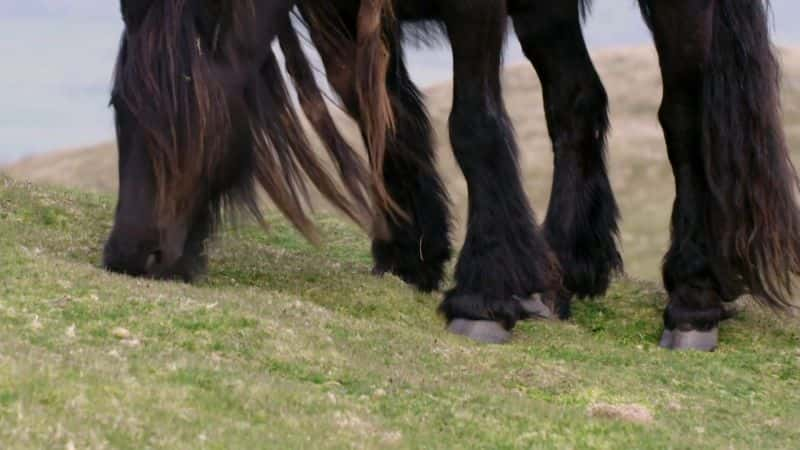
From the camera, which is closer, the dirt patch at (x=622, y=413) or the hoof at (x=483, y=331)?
the dirt patch at (x=622, y=413)

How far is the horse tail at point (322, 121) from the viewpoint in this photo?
24.0 ft

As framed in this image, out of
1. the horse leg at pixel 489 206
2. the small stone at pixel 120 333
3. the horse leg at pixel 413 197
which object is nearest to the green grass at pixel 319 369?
the small stone at pixel 120 333

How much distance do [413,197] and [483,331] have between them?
4.74ft

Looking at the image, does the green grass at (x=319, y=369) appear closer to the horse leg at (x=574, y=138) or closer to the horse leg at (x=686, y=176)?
the horse leg at (x=686, y=176)

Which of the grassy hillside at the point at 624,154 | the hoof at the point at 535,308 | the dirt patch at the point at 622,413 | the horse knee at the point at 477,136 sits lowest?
the grassy hillside at the point at 624,154

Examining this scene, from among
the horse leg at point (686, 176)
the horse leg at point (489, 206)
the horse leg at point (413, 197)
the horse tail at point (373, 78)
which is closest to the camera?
the horse tail at point (373, 78)

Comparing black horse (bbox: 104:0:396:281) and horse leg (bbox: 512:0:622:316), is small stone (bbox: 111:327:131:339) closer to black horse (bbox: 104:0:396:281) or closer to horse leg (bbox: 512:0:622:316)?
black horse (bbox: 104:0:396:281)

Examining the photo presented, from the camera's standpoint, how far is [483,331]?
7484mm

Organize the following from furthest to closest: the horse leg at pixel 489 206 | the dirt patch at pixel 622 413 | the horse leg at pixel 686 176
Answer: the horse leg at pixel 686 176
the horse leg at pixel 489 206
the dirt patch at pixel 622 413

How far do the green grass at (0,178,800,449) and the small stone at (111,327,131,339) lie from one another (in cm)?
1

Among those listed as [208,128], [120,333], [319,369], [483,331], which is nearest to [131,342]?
[120,333]

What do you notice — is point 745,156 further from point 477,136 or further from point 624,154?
point 624,154

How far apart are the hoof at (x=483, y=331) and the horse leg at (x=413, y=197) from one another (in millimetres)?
1148

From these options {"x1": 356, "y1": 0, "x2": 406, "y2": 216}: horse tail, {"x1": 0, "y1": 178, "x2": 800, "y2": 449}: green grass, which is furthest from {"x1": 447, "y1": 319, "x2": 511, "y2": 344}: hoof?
{"x1": 356, "y1": 0, "x2": 406, "y2": 216}: horse tail
